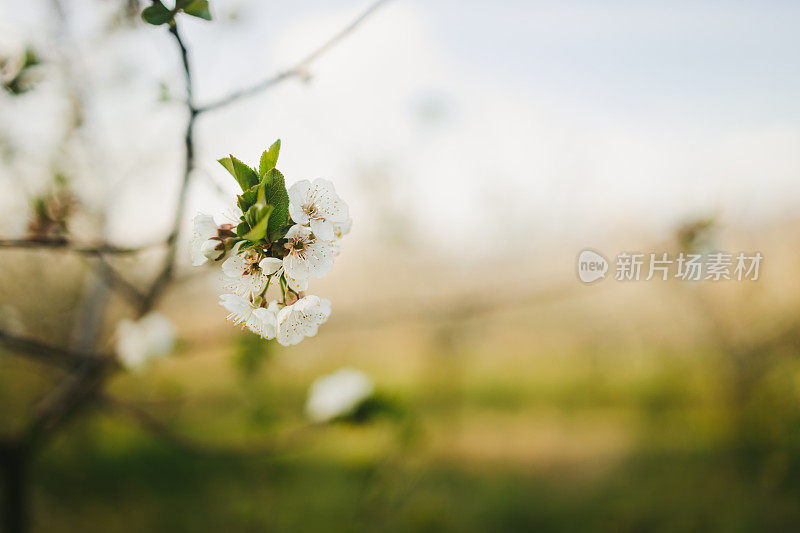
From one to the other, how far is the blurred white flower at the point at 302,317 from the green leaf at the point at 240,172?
180mm

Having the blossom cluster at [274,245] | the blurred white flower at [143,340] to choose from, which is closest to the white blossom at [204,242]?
the blossom cluster at [274,245]

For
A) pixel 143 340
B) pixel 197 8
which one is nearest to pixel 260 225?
pixel 197 8

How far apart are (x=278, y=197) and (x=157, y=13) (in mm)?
310

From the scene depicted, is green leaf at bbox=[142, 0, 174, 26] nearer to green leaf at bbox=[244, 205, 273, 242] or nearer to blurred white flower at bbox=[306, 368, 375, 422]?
green leaf at bbox=[244, 205, 273, 242]

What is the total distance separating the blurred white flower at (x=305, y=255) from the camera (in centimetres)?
67

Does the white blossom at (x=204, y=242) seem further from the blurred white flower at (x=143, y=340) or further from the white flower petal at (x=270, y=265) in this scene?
the blurred white flower at (x=143, y=340)

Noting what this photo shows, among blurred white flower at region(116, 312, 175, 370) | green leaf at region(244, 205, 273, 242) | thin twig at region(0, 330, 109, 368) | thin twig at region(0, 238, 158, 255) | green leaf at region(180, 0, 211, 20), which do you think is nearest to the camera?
green leaf at region(244, 205, 273, 242)

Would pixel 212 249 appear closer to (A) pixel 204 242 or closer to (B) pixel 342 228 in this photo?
(A) pixel 204 242

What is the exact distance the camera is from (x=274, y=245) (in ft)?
2.22

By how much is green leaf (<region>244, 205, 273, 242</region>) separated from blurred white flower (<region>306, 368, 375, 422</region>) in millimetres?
1034

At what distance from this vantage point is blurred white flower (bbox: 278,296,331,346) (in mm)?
711

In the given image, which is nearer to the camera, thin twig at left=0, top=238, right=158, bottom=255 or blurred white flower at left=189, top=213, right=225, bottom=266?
blurred white flower at left=189, top=213, right=225, bottom=266

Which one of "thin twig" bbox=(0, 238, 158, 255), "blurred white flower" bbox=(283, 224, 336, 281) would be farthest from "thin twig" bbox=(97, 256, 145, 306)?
"blurred white flower" bbox=(283, 224, 336, 281)

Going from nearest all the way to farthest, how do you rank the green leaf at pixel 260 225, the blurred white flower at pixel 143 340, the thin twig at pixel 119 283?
the green leaf at pixel 260 225 < the thin twig at pixel 119 283 < the blurred white flower at pixel 143 340
